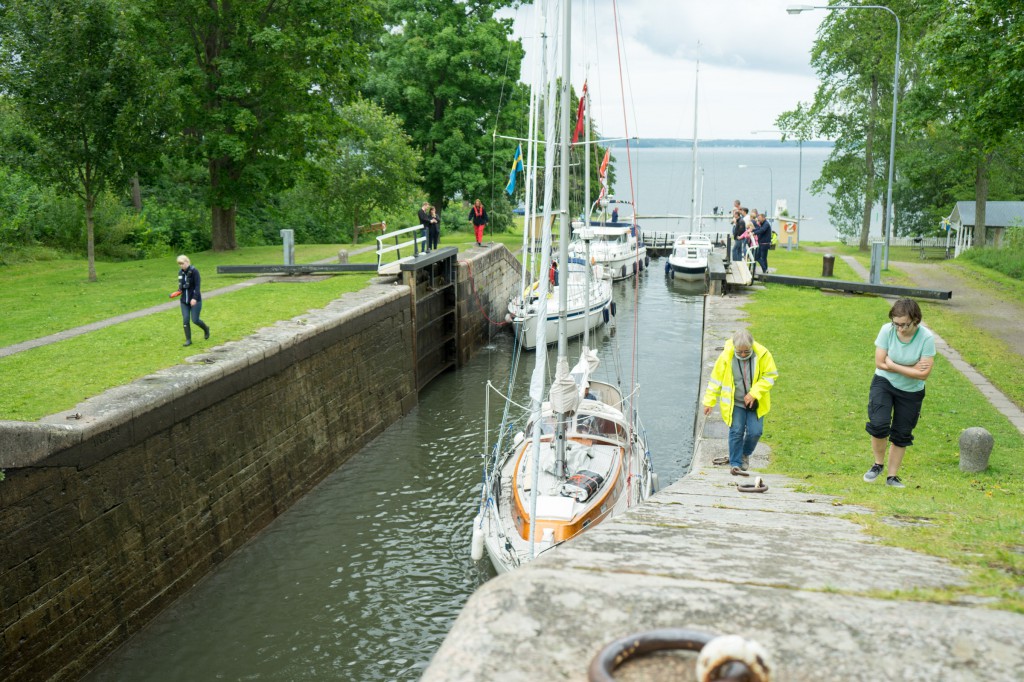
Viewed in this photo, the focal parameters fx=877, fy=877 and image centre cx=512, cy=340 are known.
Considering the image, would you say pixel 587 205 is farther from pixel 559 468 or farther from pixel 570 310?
pixel 570 310

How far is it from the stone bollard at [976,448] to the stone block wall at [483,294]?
53.3ft

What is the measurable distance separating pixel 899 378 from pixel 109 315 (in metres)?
15.1

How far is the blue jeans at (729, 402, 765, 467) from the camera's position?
9.60 metres

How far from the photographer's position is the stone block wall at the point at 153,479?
9023mm

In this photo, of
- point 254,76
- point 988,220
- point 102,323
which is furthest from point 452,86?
point 988,220

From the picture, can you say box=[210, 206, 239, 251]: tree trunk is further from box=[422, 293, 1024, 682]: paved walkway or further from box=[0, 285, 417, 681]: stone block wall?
box=[422, 293, 1024, 682]: paved walkway

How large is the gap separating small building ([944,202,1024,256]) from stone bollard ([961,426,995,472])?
35939 millimetres

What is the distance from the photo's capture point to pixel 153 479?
1116 centimetres

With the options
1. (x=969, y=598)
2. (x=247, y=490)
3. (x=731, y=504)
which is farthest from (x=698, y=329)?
(x=969, y=598)

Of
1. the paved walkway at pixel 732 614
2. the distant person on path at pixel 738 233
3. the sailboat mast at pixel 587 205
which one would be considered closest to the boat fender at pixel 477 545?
the sailboat mast at pixel 587 205

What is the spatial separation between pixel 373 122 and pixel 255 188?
27.4 feet

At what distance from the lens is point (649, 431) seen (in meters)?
18.0

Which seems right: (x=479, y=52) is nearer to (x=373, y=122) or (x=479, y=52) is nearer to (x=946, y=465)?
(x=373, y=122)

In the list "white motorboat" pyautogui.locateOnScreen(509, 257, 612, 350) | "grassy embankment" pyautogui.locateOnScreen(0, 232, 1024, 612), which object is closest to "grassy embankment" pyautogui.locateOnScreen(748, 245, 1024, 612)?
"grassy embankment" pyautogui.locateOnScreen(0, 232, 1024, 612)
